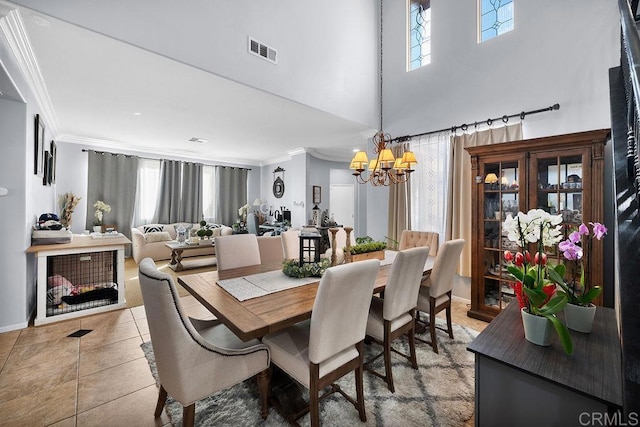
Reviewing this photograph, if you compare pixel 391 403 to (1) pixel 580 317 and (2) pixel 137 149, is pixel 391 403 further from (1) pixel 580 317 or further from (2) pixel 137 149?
(2) pixel 137 149

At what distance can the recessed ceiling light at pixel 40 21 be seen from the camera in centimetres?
191

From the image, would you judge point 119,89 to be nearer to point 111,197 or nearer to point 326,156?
point 111,197

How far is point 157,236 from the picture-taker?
5.74 meters

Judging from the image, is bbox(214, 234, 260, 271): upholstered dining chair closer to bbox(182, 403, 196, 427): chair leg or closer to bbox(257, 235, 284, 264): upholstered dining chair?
bbox(257, 235, 284, 264): upholstered dining chair

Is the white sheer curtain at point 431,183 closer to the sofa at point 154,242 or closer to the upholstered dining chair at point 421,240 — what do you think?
the upholstered dining chair at point 421,240

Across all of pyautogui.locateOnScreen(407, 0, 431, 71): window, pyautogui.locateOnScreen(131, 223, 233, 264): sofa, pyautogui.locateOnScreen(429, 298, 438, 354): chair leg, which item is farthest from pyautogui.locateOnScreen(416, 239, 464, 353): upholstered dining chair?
pyautogui.locateOnScreen(131, 223, 233, 264): sofa

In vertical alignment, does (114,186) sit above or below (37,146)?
below

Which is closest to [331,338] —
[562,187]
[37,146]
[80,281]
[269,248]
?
[269,248]

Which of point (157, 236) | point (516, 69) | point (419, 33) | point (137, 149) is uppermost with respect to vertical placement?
point (419, 33)

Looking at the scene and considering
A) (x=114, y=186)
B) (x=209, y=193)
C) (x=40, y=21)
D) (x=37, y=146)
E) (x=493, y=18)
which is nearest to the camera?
(x=40, y=21)

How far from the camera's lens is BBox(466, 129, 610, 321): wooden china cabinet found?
2.28 meters

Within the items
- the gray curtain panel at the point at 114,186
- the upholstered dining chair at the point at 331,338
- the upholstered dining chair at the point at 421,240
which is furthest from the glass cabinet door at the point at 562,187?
the gray curtain panel at the point at 114,186

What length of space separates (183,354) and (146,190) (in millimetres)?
6308

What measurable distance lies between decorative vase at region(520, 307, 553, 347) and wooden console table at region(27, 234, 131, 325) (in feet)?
12.1
